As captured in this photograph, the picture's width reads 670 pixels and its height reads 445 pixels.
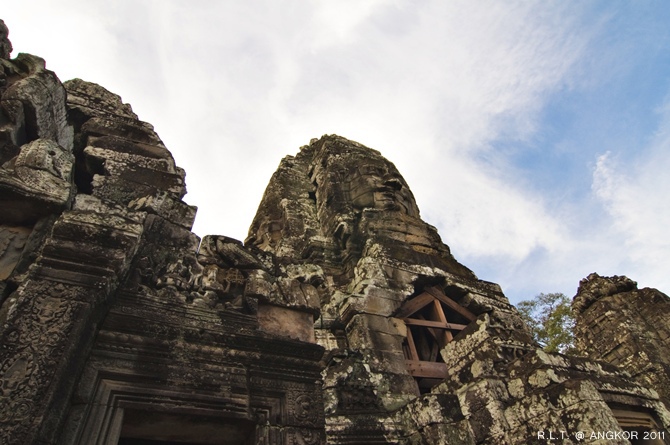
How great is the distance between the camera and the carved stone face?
12.6 metres

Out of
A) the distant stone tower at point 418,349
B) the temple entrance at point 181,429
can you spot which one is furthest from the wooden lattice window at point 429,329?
the temple entrance at point 181,429

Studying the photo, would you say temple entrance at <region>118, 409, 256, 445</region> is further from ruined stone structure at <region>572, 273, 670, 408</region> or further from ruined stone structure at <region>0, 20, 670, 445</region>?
ruined stone structure at <region>572, 273, 670, 408</region>

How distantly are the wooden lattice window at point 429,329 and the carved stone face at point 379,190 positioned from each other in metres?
3.73

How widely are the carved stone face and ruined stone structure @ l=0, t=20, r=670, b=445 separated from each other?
512 centimetres

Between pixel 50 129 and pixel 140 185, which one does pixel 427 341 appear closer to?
pixel 140 185

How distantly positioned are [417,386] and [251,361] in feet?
15.4

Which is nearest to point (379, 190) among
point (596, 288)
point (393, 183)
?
point (393, 183)

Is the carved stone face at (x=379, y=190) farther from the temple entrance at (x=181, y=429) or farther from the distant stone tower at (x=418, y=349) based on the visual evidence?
the temple entrance at (x=181, y=429)

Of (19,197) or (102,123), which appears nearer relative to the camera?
(19,197)

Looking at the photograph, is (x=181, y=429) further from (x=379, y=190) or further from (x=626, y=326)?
(x=379, y=190)

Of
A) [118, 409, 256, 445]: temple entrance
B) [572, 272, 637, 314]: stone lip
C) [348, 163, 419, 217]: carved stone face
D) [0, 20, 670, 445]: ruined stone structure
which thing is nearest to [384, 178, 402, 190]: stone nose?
[348, 163, 419, 217]: carved stone face

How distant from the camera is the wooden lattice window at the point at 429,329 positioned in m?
7.87

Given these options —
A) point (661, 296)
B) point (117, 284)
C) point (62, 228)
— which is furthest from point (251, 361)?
point (661, 296)

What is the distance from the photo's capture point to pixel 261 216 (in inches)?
642
